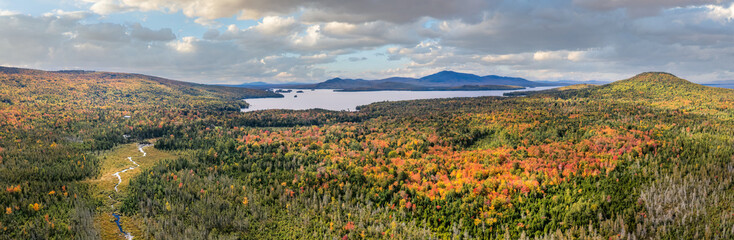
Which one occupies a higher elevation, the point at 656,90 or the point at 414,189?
the point at 656,90

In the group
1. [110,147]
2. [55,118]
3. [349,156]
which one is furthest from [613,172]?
[55,118]

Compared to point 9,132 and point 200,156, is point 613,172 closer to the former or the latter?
point 200,156

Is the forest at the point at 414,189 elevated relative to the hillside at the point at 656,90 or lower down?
lower down

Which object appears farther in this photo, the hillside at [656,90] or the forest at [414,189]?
the hillside at [656,90]

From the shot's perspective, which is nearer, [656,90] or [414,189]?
[414,189]

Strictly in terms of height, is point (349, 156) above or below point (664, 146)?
below

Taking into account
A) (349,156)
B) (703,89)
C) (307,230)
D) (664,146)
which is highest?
(703,89)

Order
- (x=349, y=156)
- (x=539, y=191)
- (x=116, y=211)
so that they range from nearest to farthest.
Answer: (x=539, y=191) < (x=116, y=211) < (x=349, y=156)

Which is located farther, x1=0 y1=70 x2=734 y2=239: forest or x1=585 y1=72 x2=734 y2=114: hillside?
x1=585 y1=72 x2=734 y2=114: hillside

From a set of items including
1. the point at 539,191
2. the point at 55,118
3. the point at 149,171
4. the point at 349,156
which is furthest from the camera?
the point at 55,118

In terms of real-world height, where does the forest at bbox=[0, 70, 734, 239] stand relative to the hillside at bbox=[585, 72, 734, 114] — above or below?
below

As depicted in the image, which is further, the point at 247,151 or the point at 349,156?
the point at 247,151
